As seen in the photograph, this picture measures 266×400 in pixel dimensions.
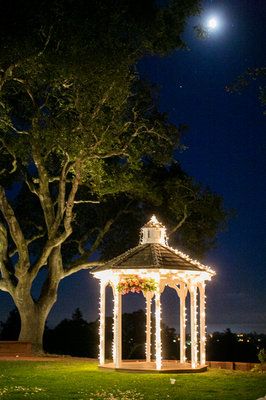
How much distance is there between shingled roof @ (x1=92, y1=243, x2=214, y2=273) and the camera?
1770 centimetres

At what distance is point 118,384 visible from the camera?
558 inches

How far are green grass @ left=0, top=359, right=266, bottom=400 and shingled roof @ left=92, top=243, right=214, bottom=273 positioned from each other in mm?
2909

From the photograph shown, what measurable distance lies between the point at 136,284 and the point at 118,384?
4164 millimetres

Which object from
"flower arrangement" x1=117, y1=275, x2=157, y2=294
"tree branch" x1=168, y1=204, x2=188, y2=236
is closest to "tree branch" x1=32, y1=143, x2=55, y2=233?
"tree branch" x1=168, y1=204, x2=188, y2=236

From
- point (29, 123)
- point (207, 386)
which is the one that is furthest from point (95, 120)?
point (207, 386)

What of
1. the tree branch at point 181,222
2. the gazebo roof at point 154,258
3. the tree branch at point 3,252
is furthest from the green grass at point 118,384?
the tree branch at point 181,222

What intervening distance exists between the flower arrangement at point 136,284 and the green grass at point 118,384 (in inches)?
92.2

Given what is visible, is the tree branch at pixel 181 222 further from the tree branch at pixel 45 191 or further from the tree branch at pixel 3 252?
the tree branch at pixel 3 252

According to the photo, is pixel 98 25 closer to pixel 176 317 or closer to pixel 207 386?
pixel 176 317

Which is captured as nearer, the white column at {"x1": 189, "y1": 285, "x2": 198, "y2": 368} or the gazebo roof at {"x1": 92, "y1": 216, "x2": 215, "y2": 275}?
the gazebo roof at {"x1": 92, "y1": 216, "x2": 215, "y2": 275}

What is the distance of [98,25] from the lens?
20.7 meters

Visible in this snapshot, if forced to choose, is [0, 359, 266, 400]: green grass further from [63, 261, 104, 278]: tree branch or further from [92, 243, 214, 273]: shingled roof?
[63, 261, 104, 278]: tree branch

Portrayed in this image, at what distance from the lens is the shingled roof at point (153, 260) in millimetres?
17703

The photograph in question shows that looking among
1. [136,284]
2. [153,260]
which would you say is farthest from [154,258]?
[136,284]
